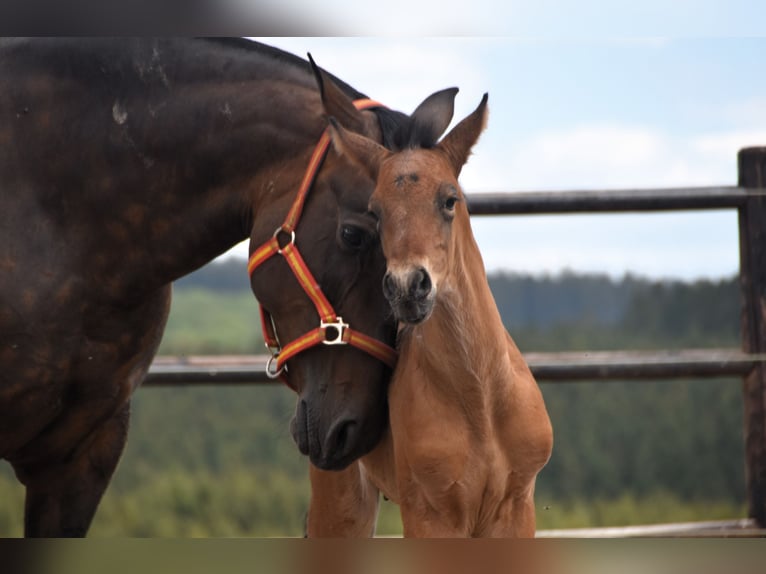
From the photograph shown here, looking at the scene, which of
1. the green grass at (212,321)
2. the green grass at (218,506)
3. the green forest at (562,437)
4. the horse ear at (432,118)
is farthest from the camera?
the green grass at (212,321)

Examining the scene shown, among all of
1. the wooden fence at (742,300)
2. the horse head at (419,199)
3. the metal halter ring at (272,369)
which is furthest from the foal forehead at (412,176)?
the wooden fence at (742,300)

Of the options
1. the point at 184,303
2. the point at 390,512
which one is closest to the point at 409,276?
the point at 390,512

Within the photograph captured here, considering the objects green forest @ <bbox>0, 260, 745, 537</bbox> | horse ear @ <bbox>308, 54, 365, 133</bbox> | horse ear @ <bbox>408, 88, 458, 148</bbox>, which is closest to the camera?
horse ear @ <bbox>308, 54, 365, 133</bbox>

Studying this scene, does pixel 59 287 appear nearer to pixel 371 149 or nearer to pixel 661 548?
pixel 371 149

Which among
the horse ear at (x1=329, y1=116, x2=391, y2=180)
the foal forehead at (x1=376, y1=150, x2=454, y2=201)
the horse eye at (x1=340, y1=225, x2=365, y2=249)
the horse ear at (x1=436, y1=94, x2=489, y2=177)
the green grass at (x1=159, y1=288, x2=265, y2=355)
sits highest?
the green grass at (x1=159, y1=288, x2=265, y2=355)

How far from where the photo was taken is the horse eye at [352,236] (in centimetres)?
194

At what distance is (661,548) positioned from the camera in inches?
34.2

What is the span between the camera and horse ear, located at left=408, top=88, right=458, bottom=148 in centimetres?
201

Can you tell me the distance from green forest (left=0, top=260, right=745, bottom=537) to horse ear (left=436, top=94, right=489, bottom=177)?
302 cm

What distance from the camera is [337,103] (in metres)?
1.95

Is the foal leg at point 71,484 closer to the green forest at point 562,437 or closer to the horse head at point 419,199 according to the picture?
the horse head at point 419,199

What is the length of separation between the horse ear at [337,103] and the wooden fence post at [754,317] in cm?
195

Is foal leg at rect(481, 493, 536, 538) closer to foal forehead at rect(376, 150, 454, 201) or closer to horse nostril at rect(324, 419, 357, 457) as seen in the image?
horse nostril at rect(324, 419, 357, 457)

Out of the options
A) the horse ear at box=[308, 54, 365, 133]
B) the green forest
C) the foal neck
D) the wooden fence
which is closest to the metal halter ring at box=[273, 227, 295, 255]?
the horse ear at box=[308, 54, 365, 133]
